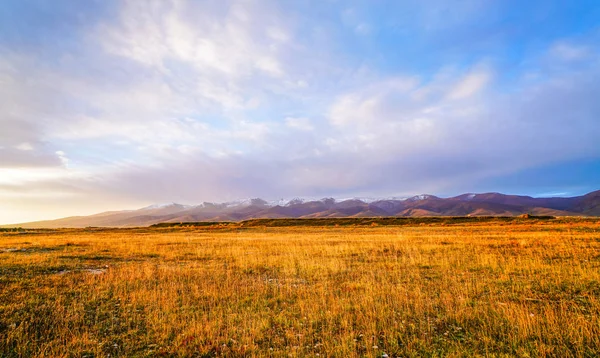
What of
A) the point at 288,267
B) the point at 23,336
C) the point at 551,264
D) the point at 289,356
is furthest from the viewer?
the point at 288,267

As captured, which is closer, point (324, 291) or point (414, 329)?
point (414, 329)

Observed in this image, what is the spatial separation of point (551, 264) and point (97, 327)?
20092mm

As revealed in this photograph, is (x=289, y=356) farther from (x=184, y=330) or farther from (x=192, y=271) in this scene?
(x=192, y=271)

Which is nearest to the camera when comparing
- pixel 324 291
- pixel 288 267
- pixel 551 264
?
pixel 324 291

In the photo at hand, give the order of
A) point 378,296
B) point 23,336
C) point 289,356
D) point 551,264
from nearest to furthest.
Answer: 1. point 289,356
2. point 23,336
3. point 378,296
4. point 551,264

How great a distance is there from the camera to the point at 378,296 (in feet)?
33.9

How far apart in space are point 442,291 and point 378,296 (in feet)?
8.49

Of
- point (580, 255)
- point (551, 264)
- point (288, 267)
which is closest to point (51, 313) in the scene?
point (288, 267)

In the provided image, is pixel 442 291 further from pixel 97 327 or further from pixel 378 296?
pixel 97 327

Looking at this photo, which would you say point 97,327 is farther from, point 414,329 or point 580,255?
point 580,255

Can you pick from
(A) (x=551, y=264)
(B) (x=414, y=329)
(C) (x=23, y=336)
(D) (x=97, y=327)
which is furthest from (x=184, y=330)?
(A) (x=551, y=264)

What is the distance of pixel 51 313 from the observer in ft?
29.2

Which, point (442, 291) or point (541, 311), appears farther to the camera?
point (442, 291)

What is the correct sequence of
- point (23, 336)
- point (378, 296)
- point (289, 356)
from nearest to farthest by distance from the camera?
point (289, 356) < point (23, 336) < point (378, 296)
